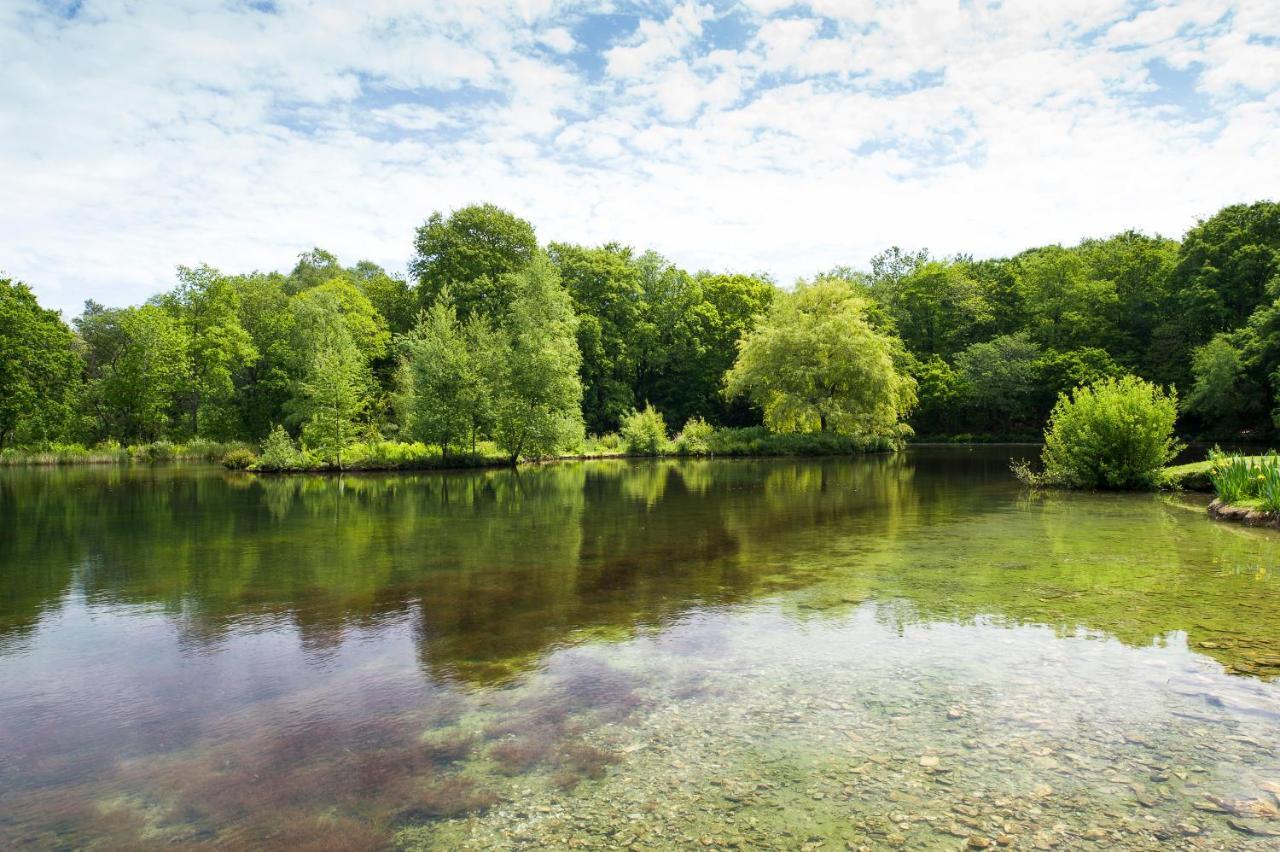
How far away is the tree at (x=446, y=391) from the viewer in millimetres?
36344

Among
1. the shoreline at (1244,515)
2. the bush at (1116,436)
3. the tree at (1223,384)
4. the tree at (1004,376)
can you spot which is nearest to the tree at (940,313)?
the tree at (1004,376)

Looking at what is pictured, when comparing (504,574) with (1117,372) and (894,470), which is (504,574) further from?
(1117,372)

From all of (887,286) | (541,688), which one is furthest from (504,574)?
(887,286)

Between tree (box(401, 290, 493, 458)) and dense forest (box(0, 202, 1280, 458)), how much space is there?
11 cm

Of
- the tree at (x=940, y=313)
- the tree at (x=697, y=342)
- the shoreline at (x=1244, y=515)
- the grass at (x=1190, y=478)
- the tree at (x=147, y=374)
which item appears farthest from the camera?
the tree at (x=940, y=313)

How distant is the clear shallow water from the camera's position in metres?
4.40

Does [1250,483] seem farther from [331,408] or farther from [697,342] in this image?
[697,342]

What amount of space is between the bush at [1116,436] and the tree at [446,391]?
2514cm

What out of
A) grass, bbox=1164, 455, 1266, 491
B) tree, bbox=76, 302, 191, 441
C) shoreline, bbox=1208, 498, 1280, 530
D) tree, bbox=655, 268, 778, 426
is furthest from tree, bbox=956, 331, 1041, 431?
tree, bbox=76, 302, 191, 441

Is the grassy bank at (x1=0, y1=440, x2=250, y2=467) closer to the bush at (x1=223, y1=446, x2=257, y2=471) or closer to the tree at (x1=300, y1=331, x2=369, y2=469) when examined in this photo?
the bush at (x1=223, y1=446, x2=257, y2=471)

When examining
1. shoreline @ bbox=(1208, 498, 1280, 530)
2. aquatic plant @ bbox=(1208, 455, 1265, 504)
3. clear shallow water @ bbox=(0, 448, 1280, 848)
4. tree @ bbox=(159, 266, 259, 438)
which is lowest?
clear shallow water @ bbox=(0, 448, 1280, 848)

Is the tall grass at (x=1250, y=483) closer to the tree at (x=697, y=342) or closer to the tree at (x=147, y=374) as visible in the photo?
the tree at (x=697, y=342)

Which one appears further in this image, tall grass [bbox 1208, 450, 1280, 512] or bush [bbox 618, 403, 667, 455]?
bush [bbox 618, 403, 667, 455]

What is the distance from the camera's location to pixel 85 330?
72.6 meters
